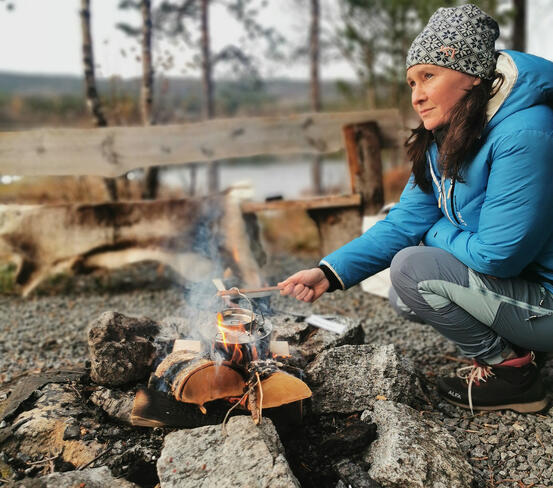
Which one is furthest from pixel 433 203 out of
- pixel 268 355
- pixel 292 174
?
pixel 292 174

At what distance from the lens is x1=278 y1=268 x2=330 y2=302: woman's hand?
7.51ft

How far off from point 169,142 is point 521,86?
355cm

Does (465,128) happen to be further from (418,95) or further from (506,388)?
(506,388)

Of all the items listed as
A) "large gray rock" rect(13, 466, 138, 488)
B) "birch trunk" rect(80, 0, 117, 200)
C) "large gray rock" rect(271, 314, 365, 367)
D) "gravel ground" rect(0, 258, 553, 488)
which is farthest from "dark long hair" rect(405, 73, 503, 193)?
"birch trunk" rect(80, 0, 117, 200)

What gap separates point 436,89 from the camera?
2072 mm

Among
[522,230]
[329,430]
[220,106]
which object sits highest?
[220,106]

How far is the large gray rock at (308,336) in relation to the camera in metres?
2.60

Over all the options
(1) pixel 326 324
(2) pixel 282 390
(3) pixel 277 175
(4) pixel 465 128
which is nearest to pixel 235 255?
(1) pixel 326 324

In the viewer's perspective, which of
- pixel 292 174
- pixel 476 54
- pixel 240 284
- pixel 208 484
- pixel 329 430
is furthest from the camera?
pixel 292 174

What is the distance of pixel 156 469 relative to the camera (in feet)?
6.08

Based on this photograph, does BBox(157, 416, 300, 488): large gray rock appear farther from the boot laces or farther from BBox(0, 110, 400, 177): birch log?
BBox(0, 110, 400, 177): birch log

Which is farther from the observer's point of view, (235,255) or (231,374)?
(235,255)

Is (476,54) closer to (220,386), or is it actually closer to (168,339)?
(220,386)

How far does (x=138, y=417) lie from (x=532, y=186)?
6.01 ft
